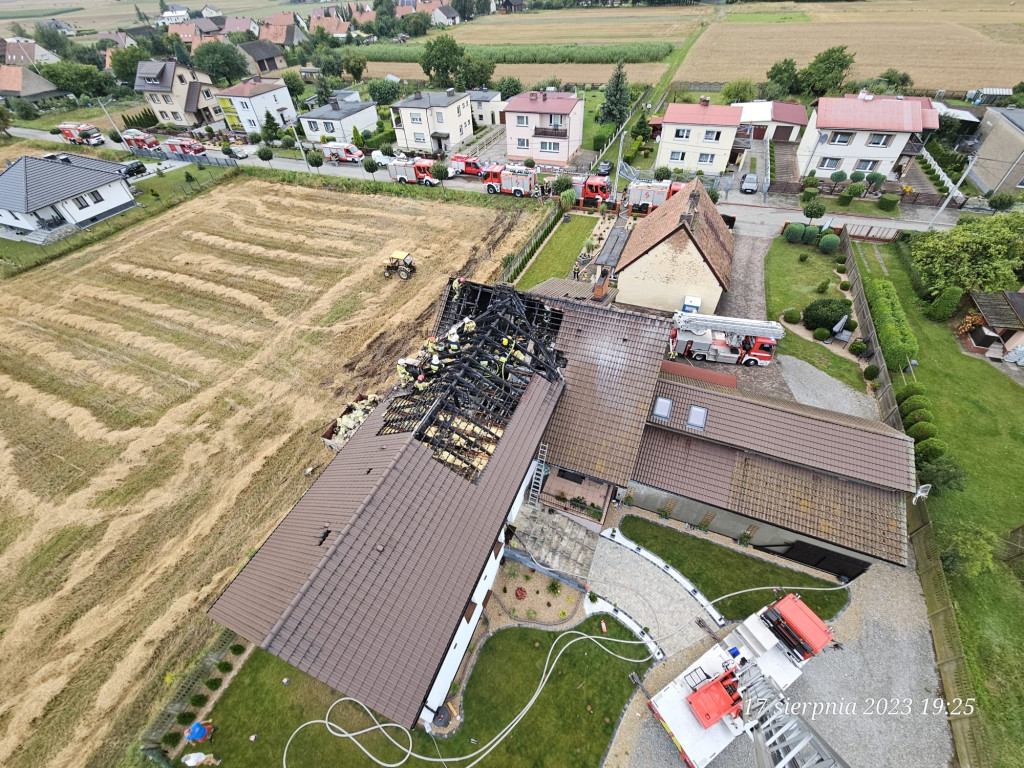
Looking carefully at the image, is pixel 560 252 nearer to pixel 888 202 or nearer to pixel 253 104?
pixel 888 202

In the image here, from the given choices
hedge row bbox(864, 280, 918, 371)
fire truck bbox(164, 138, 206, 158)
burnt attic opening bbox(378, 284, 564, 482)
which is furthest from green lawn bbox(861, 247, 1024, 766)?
fire truck bbox(164, 138, 206, 158)

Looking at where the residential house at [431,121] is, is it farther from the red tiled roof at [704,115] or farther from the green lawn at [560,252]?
the red tiled roof at [704,115]

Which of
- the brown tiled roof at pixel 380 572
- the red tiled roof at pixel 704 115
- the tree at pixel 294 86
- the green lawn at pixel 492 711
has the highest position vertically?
the red tiled roof at pixel 704 115

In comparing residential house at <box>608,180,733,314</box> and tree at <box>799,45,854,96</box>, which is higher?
tree at <box>799,45,854,96</box>

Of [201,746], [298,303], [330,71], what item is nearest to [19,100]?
[330,71]

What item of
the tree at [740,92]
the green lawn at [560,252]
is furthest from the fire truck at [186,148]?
the tree at [740,92]

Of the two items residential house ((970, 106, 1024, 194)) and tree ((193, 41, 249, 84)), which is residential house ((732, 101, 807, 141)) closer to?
residential house ((970, 106, 1024, 194))
